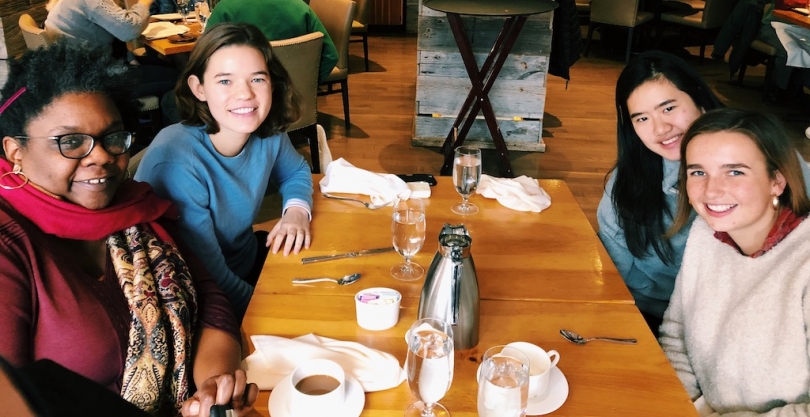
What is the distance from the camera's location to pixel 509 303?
50.5 inches

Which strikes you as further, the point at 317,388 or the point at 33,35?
the point at 33,35

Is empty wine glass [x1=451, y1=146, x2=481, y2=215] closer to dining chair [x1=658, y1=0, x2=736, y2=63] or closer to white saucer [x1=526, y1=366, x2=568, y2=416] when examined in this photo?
white saucer [x1=526, y1=366, x2=568, y2=416]

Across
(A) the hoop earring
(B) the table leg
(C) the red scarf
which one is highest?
(A) the hoop earring

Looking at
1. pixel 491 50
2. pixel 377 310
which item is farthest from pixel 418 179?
pixel 491 50

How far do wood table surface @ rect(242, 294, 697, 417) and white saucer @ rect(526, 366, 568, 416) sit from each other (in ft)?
0.04

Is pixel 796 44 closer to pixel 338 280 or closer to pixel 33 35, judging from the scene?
pixel 338 280

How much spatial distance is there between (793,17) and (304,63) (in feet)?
10.9

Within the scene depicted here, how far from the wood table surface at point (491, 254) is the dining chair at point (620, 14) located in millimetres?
4780

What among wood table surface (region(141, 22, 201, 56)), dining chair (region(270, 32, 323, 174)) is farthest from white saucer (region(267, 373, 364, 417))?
wood table surface (region(141, 22, 201, 56))

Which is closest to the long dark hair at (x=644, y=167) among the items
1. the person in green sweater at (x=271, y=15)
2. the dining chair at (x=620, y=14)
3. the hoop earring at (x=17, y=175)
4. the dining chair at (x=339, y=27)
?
the hoop earring at (x=17, y=175)

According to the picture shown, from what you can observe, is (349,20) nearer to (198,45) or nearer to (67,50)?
(198,45)

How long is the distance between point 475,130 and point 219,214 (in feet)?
9.10

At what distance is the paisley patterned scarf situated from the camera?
1145 mm

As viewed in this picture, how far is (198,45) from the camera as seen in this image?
160cm
